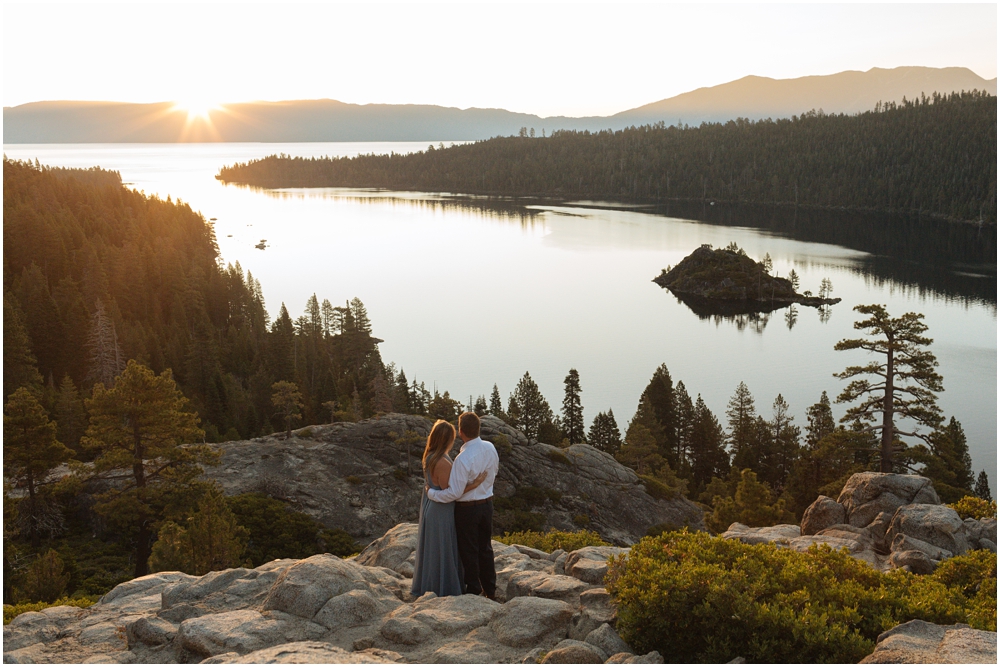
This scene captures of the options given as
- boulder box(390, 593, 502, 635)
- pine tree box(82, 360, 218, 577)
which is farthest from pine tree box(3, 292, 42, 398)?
boulder box(390, 593, 502, 635)

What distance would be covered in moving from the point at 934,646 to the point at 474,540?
6.06m

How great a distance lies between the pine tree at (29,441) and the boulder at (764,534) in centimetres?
2602

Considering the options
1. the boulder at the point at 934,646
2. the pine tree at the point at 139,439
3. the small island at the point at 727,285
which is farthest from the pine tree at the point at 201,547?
the small island at the point at 727,285

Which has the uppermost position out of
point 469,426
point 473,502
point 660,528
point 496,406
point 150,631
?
point 469,426

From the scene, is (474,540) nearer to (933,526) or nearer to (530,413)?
(933,526)

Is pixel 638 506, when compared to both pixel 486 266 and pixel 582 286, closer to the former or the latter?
pixel 582 286

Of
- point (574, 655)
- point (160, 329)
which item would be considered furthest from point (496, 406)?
point (574, 655)

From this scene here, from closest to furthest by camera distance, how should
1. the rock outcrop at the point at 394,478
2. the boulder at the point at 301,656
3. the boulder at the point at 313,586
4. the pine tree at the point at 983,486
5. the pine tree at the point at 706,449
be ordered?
1. the boulder at the point at 301,656
2. the boulder at the point at 313,586
3. the rock outcrop at the point at 394,478
4. the pine tree at the point at 983,486
5. the pine tree at the point at 706,449

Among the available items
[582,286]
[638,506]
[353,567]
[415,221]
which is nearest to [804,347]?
[582,286]

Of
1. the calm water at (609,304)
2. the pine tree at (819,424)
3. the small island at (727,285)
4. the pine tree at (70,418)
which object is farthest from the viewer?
the small island at (727,285)

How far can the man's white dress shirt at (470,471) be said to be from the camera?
35.1 feet

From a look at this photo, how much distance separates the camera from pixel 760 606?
8859 mm

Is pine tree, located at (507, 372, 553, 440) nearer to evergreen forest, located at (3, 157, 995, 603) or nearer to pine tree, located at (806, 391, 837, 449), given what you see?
evergreen forest, located at (3, 157, 995, 603)

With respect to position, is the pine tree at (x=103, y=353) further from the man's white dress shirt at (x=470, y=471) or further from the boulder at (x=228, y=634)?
the man's white dress shirt at (x=470, y=471)
